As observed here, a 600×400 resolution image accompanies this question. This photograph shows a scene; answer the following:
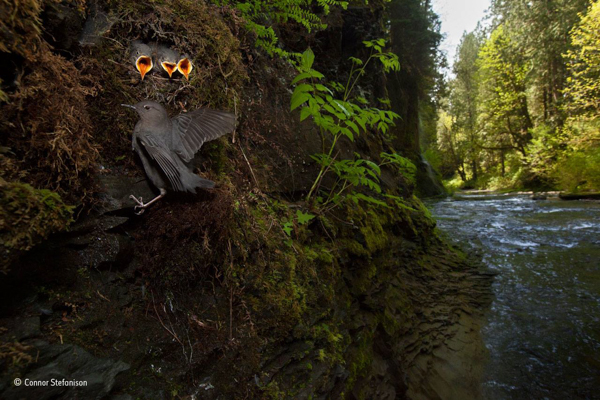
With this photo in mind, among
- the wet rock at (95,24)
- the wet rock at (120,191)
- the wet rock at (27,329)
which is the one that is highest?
the wet rock at (95,24)

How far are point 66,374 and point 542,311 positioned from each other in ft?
17.5

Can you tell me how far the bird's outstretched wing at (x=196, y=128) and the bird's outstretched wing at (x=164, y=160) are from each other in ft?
0.27

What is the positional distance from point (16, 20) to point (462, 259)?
20.6 feet

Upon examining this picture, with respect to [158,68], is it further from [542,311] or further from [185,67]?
[542,311]

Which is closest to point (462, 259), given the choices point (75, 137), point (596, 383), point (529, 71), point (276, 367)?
point (596, 383)

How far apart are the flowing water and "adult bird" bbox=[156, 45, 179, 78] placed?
424 centimetres

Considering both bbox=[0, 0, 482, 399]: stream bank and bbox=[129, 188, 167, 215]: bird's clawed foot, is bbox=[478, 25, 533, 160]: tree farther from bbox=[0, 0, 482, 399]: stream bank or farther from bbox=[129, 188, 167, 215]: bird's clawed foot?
bbox=[129, 188, 167, 215]: bird's clawed foot

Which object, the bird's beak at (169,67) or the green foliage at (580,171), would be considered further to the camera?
the green foliage at (580,171)

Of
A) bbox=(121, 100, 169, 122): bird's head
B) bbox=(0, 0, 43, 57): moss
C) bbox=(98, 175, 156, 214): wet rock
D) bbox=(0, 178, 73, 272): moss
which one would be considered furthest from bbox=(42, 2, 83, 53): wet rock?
bbox=(0, 178, 73, 272): moss

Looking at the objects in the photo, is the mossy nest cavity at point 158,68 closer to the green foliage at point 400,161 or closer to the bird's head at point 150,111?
the bird's head at point 150,111

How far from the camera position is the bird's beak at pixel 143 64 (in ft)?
5.40

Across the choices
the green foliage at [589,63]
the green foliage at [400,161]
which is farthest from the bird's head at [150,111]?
the green foliage at [589,63]

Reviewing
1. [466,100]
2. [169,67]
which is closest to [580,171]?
[169,67]

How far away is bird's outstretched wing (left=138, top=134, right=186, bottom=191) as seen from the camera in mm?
1388
